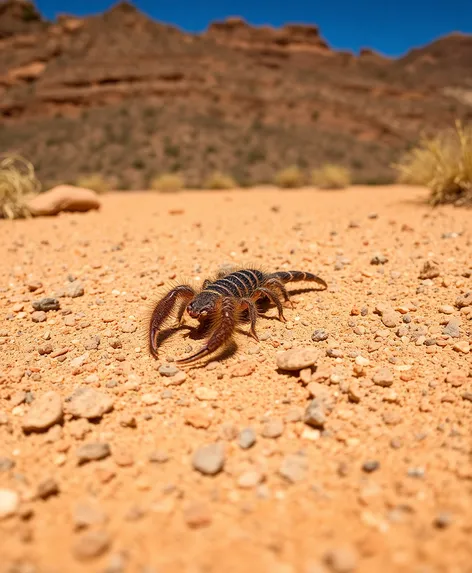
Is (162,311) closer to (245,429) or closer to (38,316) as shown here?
(245,429)

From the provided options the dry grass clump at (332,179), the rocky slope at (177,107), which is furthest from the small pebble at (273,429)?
the rocky slope at (177,107)

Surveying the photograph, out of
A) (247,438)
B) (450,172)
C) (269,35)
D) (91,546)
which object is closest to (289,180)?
(450,172)

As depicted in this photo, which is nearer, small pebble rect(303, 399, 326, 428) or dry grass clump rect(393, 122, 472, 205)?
small pebble rect(303, 399, 326, 428)

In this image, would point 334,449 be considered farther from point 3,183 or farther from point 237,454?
point 3,183

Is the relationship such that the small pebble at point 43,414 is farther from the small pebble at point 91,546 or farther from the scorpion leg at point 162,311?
the small pebble at point 91,546

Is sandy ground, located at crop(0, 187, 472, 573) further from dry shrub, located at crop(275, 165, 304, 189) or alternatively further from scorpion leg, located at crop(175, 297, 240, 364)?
dry shrub, located at crop(275, 165, 304, 189)

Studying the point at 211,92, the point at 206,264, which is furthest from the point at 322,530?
the point at 211,92

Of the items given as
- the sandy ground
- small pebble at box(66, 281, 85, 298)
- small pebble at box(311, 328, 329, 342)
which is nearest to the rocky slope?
small pebble at box(66, 281, 85, 298)

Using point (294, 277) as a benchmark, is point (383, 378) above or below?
below
